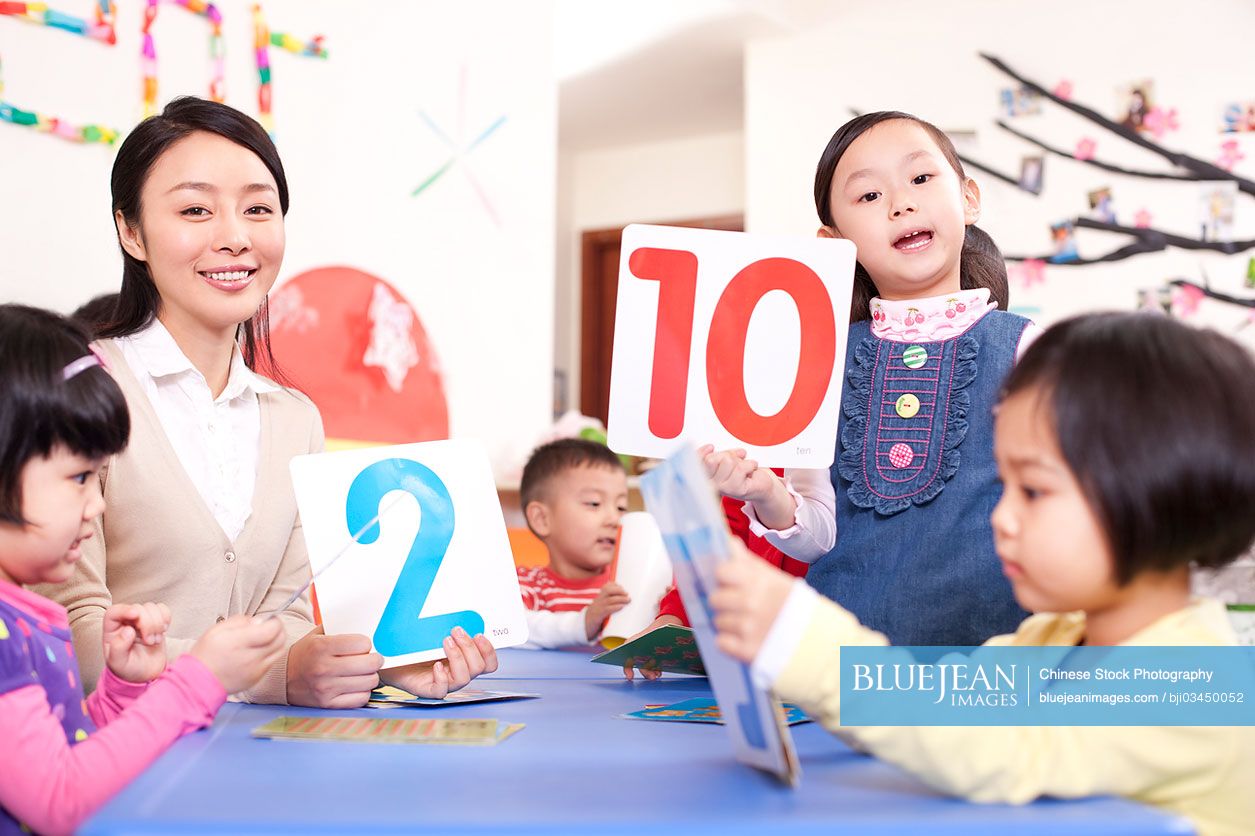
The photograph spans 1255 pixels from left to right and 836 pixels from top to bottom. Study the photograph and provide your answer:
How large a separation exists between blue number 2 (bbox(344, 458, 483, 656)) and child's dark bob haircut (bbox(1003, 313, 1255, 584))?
0.60 meters

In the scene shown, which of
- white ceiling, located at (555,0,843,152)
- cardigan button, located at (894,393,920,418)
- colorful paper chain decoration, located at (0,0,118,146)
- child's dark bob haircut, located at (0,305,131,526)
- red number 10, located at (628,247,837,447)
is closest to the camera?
child's dark bob haircut, located at (0,305,131,526)

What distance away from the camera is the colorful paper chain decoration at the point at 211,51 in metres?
2.58

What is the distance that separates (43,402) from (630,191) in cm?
497

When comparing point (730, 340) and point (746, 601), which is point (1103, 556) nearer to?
point (746, 601)

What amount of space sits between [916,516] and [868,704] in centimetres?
57

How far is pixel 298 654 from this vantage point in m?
1.13

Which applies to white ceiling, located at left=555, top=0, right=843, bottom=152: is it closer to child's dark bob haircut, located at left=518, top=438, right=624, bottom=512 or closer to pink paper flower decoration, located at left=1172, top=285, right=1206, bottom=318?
pink paper flower decoration, located at left=1172, top=285, right=1206, bottom=318

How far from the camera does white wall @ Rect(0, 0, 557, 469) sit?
2375mm

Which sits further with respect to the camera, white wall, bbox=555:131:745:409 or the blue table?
white wall, bbox=555:131:745:409

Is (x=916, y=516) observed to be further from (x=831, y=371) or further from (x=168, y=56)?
(x=168, y=56)

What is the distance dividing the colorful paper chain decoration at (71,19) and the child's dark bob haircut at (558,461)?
1.32 m

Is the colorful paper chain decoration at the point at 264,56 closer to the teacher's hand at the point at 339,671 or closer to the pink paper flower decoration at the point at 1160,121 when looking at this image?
the teacher's hand at the point at 339,671

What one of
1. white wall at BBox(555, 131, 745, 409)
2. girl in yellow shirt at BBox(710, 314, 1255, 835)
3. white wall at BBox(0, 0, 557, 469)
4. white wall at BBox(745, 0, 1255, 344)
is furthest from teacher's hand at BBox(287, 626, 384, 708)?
white wall at BBox(555, 131, 745, 409)

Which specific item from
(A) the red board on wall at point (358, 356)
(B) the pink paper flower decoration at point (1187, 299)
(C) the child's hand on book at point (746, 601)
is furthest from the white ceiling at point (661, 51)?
(C) the child's hand on book at point (746, 601)
